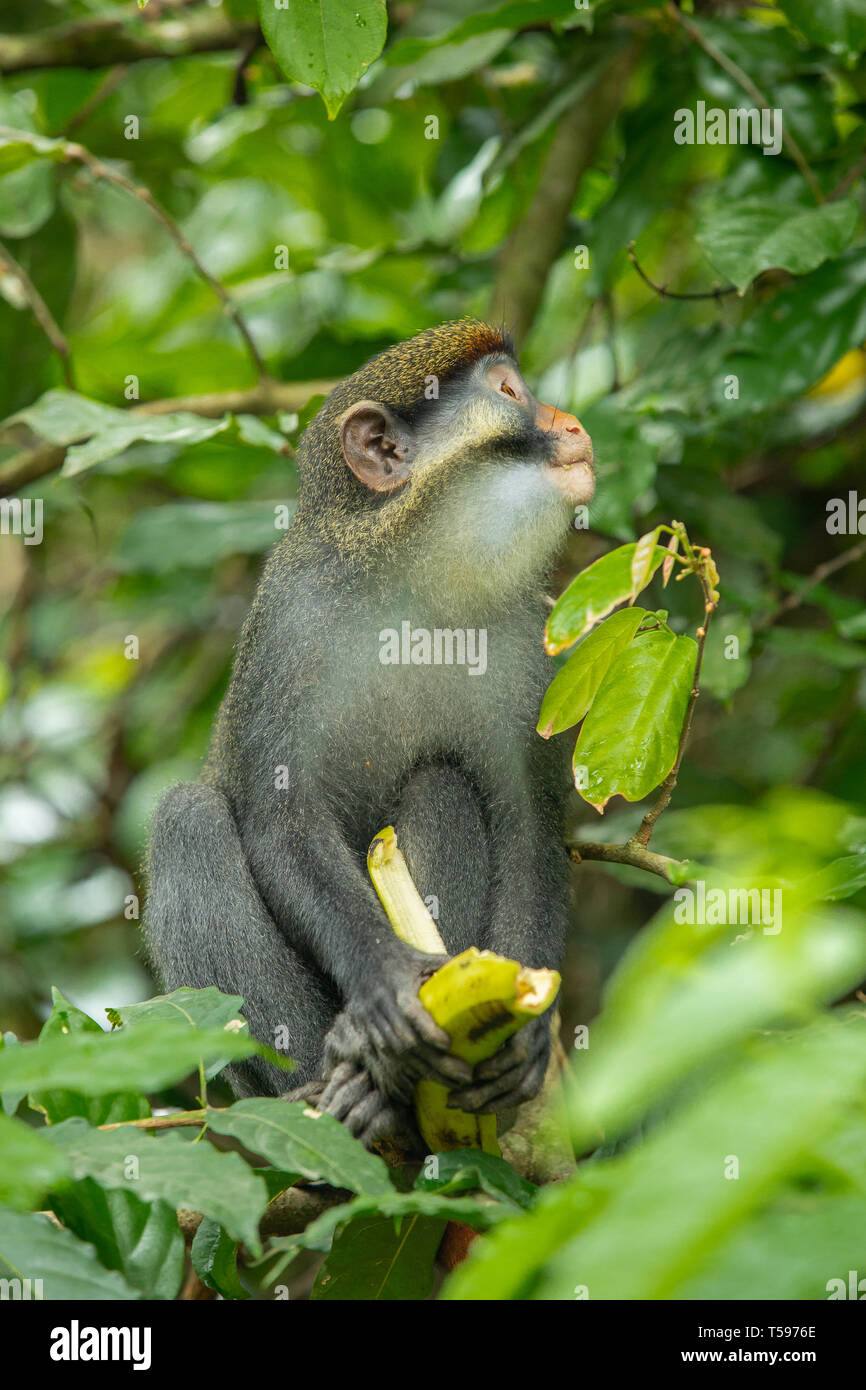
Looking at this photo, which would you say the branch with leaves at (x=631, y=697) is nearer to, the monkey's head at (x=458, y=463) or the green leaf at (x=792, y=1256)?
the monkey's head at (x=458, y=463)

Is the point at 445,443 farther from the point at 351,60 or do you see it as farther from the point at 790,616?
the point at 790,616

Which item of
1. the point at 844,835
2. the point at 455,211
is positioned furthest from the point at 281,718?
the point at 455,211

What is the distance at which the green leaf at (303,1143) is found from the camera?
224 centimetres

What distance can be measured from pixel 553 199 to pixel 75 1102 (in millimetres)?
4149

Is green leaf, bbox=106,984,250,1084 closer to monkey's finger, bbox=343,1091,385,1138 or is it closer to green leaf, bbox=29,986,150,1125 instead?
green leaf, bbox=29,986,150,1125

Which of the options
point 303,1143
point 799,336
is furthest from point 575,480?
point 303,1143

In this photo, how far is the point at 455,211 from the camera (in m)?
7.25

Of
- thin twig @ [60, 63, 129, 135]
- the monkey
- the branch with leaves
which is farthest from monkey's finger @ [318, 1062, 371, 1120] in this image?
thin twig @ [60, 63, 129, 135]

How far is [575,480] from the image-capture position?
3.70 m

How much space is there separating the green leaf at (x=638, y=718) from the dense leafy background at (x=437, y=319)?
10.8 inches

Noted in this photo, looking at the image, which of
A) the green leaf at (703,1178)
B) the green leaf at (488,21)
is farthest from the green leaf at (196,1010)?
the green leaf at (488,21)

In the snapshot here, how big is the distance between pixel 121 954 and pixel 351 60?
522cm

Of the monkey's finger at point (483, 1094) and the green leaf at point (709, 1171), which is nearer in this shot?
the green leaf at point (709, 1171)

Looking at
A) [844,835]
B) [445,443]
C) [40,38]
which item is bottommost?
[844,835]
